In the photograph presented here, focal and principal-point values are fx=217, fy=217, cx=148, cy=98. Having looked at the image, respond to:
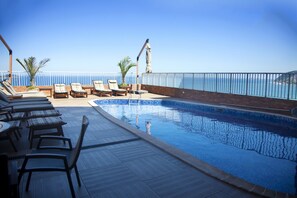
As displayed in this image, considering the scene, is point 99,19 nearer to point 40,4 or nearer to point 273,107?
point 40,4

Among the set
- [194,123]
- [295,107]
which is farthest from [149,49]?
[295,107]

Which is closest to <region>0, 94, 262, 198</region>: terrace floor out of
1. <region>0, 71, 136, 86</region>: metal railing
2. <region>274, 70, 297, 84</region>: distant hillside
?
<region>274, 70, 297, 84</region>: distant hillside

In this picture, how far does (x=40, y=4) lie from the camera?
44.7 feet

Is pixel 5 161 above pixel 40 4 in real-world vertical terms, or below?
below

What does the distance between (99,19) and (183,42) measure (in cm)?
1322

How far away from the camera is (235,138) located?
5.52 m

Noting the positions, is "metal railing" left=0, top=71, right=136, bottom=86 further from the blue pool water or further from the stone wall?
the blue pool water

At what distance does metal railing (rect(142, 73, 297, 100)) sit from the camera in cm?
780

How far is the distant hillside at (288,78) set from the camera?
767 centimetres

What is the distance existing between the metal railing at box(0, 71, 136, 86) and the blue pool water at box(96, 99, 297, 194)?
561 centimetres

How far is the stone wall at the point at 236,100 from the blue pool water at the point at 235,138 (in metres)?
0.85

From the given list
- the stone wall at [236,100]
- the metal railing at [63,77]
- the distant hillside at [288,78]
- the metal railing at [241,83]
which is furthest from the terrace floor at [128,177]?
the metal railing at [63,77]

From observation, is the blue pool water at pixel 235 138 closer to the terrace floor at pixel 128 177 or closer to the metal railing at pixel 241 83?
the terrace floor at pixel 128 177

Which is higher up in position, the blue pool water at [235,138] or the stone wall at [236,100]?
the stone wall at [236,100]
